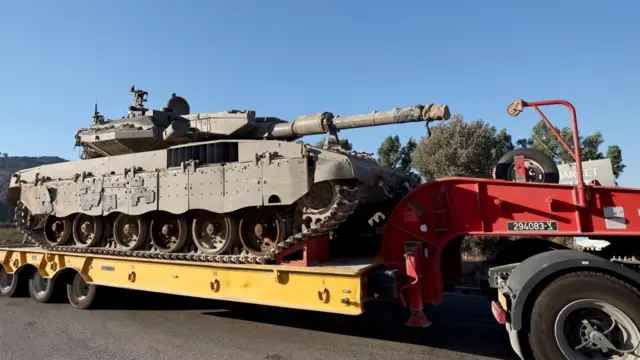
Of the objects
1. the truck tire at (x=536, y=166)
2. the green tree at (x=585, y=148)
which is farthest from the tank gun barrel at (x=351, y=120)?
the green tree at (x=585, y=148)

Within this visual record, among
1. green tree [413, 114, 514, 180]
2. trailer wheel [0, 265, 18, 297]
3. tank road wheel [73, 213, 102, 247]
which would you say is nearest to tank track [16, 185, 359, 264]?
tank road wheel [73, 213, 102, 247]

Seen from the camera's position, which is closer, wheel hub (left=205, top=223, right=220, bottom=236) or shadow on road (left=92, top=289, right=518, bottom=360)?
shadow on road (left=92, top=289, right=518, bottom=360)

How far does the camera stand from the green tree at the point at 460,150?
1048 inches

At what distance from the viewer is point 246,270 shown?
6.31 meters

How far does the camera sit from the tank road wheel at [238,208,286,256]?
271 inches

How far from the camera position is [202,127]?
29.6 feet

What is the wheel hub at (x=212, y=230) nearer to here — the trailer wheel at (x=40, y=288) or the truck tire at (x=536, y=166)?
the trailer wheel at (x=40, y=288)

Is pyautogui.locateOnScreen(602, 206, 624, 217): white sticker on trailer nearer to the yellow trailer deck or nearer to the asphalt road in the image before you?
the asphalt road

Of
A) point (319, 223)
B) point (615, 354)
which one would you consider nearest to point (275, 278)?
point (319, 223)

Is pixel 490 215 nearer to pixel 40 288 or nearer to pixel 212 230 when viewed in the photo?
pixel 212 230

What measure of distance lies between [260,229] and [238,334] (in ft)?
5.69

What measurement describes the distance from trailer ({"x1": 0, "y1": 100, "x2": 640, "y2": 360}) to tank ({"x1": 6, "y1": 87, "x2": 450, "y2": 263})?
0.52m

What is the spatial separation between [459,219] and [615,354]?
7.30 feet

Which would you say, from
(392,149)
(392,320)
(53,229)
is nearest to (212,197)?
(392,320)
